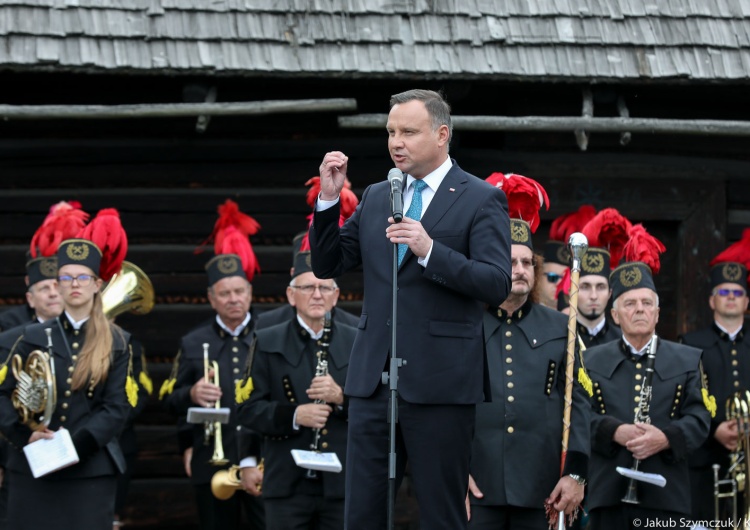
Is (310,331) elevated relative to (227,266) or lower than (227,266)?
lower

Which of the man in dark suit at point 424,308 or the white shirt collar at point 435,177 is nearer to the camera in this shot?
the man in dark suit at point 424,308

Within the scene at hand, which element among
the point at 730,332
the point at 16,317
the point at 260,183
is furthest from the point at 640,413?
the point at 16,317

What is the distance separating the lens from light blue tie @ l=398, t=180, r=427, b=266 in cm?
564

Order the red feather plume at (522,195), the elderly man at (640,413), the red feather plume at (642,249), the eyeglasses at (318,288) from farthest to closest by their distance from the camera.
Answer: the red feather plume at (642,249), the eyeglasses at (318,288), the elderly man at (640,413), the red feather plume at (522,195)

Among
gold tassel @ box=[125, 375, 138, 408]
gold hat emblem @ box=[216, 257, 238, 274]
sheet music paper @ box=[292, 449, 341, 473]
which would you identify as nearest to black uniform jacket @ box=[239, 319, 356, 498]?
sheet music paper @ box=[292, 449, 341, 473]

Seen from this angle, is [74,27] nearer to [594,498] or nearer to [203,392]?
[203,392]

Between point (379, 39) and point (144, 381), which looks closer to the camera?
point (144, 381)

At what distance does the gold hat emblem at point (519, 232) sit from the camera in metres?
7.42

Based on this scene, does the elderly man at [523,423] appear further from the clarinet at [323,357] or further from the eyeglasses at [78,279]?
the eyeglasses at [78,279]

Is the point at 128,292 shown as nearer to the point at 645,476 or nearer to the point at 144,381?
the point at 144,381

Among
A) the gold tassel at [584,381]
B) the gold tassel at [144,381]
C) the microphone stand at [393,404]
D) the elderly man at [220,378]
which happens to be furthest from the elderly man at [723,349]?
the microphone stand at [393,404]

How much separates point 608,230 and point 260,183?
282 cm

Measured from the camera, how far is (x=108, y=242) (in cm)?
934

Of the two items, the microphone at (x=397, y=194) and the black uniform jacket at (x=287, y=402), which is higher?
the microphone at (x=397, y=194)
